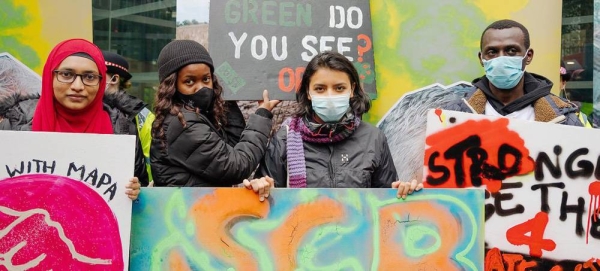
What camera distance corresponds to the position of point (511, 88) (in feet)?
10.5

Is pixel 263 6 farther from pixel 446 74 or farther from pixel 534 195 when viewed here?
pixel 534 195

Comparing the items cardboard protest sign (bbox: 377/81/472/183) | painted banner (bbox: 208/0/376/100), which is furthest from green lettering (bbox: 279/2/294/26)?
cardboard protest sign (bbox: 377/81/472/183)

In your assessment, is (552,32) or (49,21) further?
(49,21)

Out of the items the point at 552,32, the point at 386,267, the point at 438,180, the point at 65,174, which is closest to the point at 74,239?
the point at 65,174

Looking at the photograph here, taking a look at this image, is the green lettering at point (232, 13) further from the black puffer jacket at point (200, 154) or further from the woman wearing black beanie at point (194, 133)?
the black puffer jacket at point (200, 154)

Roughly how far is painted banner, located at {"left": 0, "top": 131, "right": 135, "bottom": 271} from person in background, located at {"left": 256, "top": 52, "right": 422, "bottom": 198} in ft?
2.46

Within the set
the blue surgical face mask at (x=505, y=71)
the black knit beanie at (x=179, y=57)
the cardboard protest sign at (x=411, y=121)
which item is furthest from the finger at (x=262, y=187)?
the cardboard protest sign at (x=411, y=121)

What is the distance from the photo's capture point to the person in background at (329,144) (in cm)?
278

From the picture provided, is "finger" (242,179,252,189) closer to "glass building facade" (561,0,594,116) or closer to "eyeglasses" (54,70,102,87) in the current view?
"eyeglasses" (54,70,102,87)

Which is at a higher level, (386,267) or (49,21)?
(49,21)

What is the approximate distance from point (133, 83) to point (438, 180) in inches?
157

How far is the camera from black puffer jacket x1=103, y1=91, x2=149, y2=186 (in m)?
3.01

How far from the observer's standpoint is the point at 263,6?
3.83 m

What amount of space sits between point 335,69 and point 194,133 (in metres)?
0.74
